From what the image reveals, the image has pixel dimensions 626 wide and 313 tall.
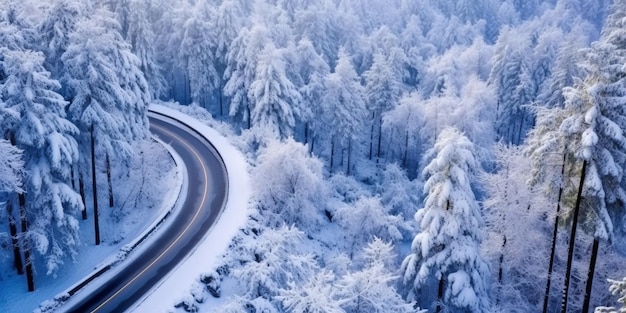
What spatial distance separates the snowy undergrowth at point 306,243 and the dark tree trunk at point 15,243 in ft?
31.3

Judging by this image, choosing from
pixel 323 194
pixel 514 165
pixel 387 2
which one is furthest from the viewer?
pixel 387 2

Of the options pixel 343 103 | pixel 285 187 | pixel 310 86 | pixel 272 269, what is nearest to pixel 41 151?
pixel 272 269

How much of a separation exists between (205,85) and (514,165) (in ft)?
137

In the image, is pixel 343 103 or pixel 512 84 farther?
pixel 512 84

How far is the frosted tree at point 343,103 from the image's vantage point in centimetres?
5144

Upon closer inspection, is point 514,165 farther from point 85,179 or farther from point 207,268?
point 85,179

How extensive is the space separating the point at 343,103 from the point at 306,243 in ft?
66.9

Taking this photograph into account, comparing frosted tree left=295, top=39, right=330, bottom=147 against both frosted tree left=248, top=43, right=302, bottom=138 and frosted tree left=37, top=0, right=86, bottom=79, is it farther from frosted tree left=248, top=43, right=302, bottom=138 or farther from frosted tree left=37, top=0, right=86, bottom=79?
frosted tree left=37, top=0, right=86, bottom=79

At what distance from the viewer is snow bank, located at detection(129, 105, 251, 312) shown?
25797 mm

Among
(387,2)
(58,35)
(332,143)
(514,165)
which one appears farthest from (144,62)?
(387,2)

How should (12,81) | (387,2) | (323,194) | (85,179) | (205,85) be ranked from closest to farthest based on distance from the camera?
(12,81) → (85,179) → (323,194) → (205,85) → (387,2)

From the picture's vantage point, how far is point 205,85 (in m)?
60.0

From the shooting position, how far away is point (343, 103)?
5194 cm

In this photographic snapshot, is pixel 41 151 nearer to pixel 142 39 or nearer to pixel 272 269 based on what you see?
pixel 272 269
